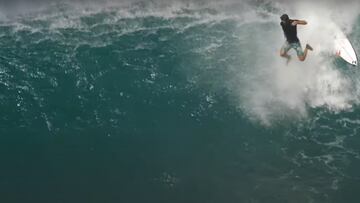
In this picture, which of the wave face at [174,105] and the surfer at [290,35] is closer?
the surfer at [290,35]

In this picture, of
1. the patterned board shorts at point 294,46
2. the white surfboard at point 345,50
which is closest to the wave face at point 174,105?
the white surfboard at point 345,50

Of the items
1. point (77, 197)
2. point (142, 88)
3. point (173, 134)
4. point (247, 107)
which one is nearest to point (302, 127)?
point (247, 107)

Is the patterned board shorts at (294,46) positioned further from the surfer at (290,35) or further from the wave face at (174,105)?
the wave face at (174,105)

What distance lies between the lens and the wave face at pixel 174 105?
1672 inches

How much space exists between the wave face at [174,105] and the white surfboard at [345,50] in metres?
1.33

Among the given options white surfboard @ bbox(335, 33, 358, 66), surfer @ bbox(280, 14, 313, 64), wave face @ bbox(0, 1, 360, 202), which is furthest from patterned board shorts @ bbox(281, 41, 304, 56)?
white surfboard @ bbox(335, 33, 358, 66)

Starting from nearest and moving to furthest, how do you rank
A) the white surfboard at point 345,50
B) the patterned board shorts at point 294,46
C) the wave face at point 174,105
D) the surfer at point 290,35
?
the surfer at point 290,35 < the wave face at point 174,105 < the patterned board shorts at point 294,46 < the white surfboard at point 345,50

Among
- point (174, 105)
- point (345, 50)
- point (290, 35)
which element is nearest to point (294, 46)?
point (290, 35)

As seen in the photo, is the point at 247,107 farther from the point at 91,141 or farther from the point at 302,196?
the point at 91,141

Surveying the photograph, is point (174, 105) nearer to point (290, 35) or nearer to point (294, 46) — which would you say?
point (294, 46)

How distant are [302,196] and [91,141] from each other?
1432 cm

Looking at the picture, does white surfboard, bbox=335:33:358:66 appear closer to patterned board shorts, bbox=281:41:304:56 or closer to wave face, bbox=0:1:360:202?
wave face, bbox=0:1:360:202

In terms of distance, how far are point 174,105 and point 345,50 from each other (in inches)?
493

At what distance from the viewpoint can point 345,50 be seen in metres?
46.5
